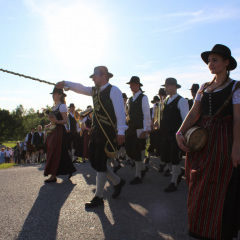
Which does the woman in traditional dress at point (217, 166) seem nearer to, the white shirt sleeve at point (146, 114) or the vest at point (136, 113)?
the white shirt sleeve at point (146, 114)

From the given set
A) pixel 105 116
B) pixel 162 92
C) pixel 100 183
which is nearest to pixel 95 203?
pixel 100 183

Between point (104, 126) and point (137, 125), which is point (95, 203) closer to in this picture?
point (104, 126)

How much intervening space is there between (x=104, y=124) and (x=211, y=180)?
208cm

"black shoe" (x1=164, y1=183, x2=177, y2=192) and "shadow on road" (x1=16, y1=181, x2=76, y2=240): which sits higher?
"black shoe" (x1=164, y1=183, x2=177, y2=192)

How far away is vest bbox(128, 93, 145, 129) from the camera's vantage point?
5973 mm

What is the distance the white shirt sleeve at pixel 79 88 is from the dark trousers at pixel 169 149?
1.85 meters

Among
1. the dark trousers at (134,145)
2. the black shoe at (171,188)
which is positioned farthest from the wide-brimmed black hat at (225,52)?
the dark trousers at (134,145)

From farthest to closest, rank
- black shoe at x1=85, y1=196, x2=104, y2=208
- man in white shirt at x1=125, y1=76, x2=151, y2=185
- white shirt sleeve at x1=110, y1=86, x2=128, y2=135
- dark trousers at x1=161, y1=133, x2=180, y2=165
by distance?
man in white shirt at x1=125, y1=76, x2=151, y2=185 → dark trousers at x1=161, y1=133, x2=180, y2=165 → white shirt sleeve at x1=110, y1=86, x2=128, y2=135 → black shoe at x1=85, y1=196, x2=104, y2=208

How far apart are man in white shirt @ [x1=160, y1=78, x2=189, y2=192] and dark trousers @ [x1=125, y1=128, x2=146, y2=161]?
0.52 metres

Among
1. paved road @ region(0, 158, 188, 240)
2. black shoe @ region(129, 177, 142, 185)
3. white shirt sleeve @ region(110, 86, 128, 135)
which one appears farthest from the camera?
black shoe @ region(129, 177, 142, 185)

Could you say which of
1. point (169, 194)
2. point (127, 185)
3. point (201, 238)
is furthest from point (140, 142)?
point (201, 238)

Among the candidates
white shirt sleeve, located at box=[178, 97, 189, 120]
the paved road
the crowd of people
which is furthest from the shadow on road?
white shirt sleeve, located at box=[178, 97, 189, 120]

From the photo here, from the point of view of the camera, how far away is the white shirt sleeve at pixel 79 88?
4586 mm

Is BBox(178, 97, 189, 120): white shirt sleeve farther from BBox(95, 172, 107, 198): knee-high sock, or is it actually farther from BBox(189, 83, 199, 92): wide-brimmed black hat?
BBox(189, 83, 199, 92): wide-brimmed black hat
